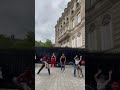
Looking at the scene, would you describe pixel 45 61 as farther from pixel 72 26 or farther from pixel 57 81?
pixel 72 26

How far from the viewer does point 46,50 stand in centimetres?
988

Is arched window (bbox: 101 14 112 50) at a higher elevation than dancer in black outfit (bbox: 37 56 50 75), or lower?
higher

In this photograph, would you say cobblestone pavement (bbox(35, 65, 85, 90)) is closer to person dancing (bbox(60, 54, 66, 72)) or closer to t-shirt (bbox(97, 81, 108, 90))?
person dancing (bbox(60, 54, 66, 72))

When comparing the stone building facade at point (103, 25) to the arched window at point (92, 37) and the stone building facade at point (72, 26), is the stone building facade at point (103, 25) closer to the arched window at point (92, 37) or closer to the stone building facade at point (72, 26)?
the arched window at point (92, 37)

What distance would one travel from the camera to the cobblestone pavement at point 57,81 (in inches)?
332

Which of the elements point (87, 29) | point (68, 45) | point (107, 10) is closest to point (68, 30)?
point (68, 45)

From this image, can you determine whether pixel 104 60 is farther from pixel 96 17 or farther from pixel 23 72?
pixel 23 72

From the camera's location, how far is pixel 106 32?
31.0 feet

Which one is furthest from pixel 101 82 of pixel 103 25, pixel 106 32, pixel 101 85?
pixel 103 25

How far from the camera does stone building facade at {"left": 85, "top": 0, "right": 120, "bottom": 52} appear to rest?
9.19 m

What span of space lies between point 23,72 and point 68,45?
10.8ft

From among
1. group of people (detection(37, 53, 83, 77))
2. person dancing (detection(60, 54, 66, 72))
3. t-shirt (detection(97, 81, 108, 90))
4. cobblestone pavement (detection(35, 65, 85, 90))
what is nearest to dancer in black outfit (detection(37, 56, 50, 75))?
group of people (detection(37, 53, 83, 77))

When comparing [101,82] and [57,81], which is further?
[57,81]

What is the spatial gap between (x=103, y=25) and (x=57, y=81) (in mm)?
3004
